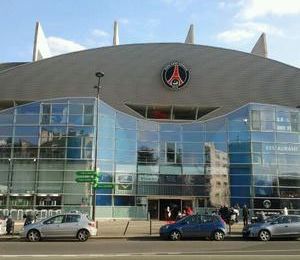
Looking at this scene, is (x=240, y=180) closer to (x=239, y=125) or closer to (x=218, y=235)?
(x=239, y=125)

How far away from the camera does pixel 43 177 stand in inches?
1719

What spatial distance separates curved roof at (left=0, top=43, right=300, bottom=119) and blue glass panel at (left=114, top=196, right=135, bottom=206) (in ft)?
31.3

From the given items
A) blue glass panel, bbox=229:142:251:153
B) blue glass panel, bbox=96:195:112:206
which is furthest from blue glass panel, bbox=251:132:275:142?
blue glass panel, bbox=96:195:112:206

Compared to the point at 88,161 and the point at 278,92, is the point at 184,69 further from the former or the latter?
the point at 88,161

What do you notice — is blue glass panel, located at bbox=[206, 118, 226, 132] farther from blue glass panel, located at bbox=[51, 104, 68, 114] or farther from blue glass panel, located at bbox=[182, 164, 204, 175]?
blue glass panel, located at bbox=[51, 104, 68, 114]

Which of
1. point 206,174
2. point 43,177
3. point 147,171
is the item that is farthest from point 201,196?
point 43,177

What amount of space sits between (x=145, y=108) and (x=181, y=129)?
228 inches

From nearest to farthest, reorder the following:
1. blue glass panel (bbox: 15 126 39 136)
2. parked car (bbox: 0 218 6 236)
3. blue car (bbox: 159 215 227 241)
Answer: blue car (bbox: 159 215 227 241) → parked car (bbox: 0 218 6 236) → blue glass panel (bbox: 15 126 39 136)

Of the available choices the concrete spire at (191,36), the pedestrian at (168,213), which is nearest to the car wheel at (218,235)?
the pedestrian at (168,213)

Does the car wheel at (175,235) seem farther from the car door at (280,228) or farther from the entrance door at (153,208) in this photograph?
the entrance door at (153,208)

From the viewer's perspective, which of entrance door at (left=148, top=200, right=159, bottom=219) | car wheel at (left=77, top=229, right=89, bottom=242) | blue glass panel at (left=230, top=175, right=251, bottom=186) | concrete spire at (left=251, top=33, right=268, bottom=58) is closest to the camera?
car wheel at (left=77, top=229, right=89, bottom=242)

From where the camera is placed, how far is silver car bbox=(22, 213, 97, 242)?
25.1 meters

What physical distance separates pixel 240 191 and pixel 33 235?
24.0 metres

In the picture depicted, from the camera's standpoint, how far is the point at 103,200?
44.0 m
